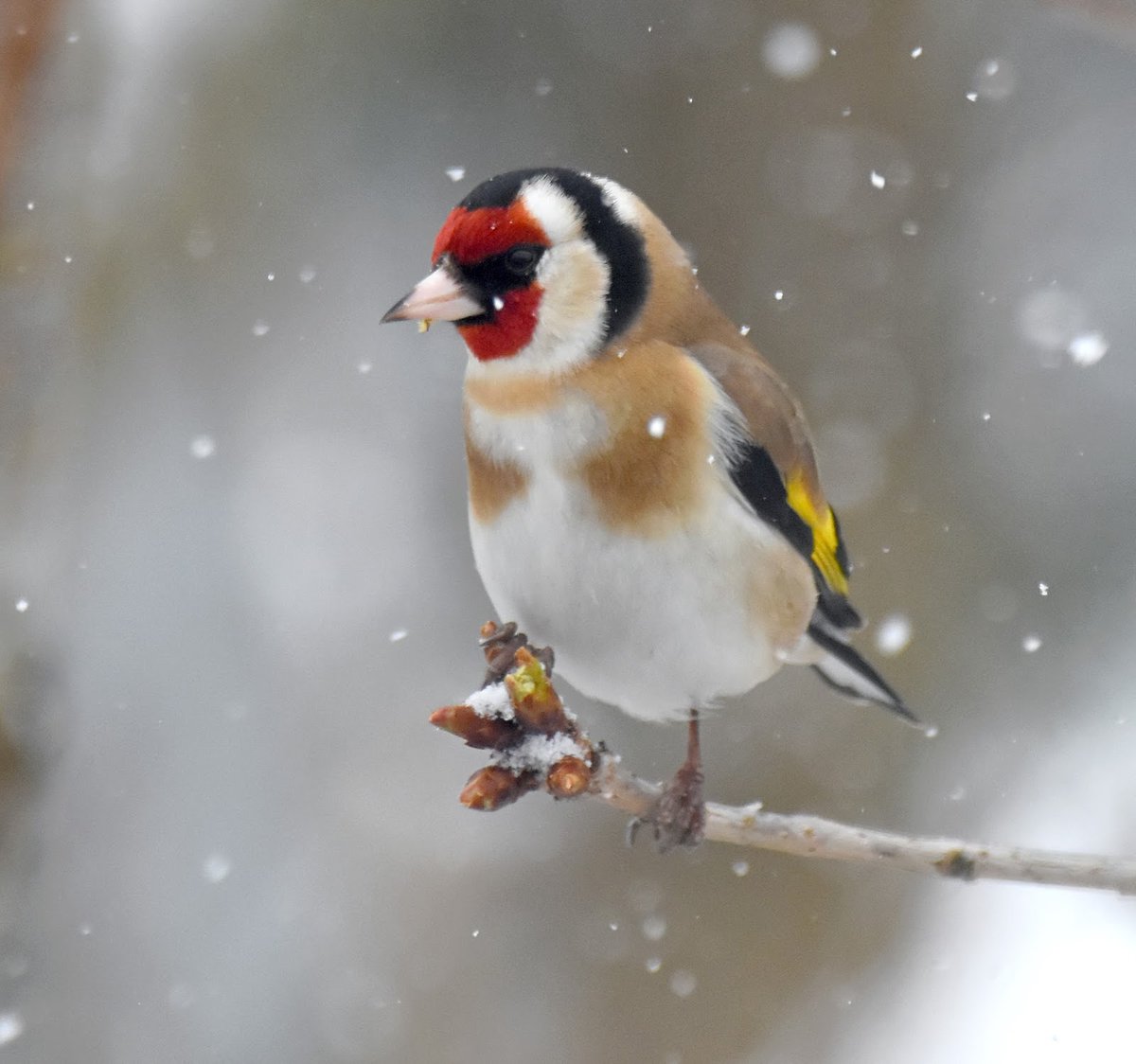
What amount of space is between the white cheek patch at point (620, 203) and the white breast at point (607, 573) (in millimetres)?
433

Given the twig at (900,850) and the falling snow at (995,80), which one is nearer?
the twig at (900,850)

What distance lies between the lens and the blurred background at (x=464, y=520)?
19.1ft

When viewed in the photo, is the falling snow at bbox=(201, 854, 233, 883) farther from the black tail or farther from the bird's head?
the bird's head

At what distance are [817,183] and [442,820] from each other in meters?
3.22

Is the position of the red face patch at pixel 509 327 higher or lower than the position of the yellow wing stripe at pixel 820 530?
higher

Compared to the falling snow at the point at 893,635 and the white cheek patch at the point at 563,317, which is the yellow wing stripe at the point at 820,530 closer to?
the white cheek patch at the point at 563,317

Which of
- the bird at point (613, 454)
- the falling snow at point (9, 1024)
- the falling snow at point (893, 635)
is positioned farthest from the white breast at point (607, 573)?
the falling snow at point (9, 1024)

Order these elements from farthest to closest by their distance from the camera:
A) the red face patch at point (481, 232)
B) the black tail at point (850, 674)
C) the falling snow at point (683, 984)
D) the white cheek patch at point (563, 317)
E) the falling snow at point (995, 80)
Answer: the falling snow at point (995, 80) → the falling snow at point (683, 984) → the black tail at point (850, 674) → the white cheek patch at point (563, 317) → the red face patch at point (481, 232)

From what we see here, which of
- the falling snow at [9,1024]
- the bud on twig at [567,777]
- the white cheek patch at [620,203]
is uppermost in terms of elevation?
the white cheek patch at [620,203]

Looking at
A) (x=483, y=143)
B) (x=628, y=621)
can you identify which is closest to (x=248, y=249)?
(x=483, y=143)

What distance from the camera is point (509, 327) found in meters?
2.64

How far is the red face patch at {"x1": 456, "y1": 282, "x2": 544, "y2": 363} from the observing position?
2639 mm

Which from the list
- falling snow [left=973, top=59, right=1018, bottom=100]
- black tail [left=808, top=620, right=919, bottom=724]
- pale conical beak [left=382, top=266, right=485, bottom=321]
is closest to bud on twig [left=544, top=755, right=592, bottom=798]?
pale conical beak [left=382, top=266, right=485, bottom=321]

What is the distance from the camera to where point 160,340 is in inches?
259
